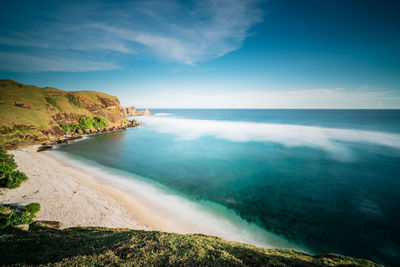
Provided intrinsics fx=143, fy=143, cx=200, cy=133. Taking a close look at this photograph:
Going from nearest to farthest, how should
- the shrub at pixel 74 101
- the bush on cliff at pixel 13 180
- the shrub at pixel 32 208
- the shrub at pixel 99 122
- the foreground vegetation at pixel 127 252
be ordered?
the foreground vegetation at pixel 127 252 → the shrub at pixel 32 208 → the bush on cliff at pixel 13 180 → the shrub at pixel 74 101 → the shrub at pixel 99 122

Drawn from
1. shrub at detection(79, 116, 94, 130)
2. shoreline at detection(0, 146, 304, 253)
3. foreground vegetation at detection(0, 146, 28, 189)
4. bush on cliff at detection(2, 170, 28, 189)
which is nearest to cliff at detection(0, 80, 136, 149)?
shrub at detection(79, 116, 94, 130)

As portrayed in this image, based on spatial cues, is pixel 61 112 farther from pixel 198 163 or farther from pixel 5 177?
pixel 198 163

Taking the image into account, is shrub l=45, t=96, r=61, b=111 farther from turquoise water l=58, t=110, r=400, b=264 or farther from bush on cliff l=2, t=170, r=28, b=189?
bush on cliff l=2, t=170, r=28, b=189

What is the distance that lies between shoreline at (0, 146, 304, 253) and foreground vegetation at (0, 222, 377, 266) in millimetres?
4433

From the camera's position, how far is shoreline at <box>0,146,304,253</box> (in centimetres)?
1076

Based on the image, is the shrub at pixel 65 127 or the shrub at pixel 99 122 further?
the shrub at pixel 99 122

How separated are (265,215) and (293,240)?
8.95ft

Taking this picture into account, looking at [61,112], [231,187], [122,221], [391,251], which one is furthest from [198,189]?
[61,112]

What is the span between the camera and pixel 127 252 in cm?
557

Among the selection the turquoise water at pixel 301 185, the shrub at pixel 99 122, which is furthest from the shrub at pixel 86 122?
the turquoise water at pixel 301 185

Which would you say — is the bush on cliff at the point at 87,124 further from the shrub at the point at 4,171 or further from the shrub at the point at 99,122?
the shrub at the point at 4,171

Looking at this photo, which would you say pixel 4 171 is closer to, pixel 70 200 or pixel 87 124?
pixel 70 200

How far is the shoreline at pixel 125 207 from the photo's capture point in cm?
1076

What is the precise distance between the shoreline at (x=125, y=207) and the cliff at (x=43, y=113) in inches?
772
